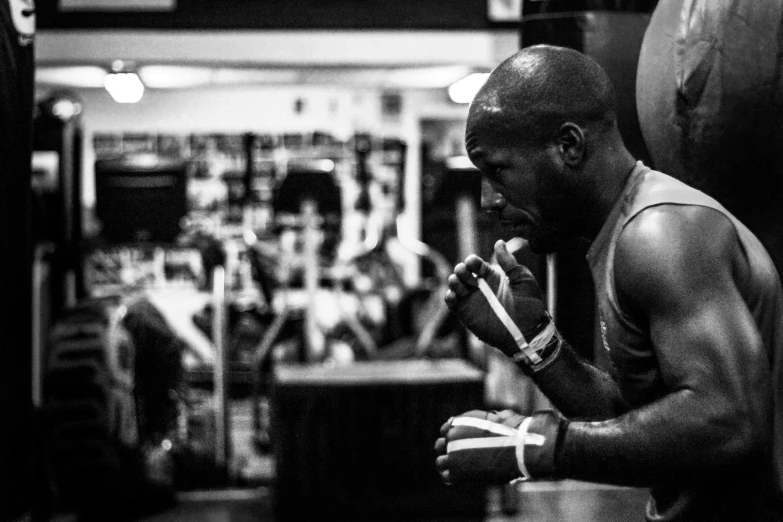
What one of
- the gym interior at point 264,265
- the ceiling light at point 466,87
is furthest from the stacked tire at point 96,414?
the ceiling light at point 466,87

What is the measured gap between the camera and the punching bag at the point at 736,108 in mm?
1797

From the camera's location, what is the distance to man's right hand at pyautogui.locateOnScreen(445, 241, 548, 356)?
5.02 ft

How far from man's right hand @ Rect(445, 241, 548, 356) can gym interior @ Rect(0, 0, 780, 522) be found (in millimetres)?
774

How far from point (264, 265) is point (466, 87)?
270 cm

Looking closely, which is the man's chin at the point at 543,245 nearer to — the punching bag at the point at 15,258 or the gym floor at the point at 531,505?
the punching bag at the point at 15,258

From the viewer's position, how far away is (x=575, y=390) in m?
1.61

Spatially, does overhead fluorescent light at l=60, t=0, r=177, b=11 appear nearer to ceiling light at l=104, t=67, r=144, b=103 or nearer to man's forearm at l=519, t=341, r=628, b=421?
ceiling light at l=104, t=67, r=144, b=103

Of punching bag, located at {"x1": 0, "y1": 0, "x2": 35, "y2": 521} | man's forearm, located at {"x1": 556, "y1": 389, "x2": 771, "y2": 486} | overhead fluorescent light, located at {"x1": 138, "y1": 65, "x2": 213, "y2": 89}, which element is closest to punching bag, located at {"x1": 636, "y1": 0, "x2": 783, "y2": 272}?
man's forearm, located at {"x1": 556, "y1": 389, "x2": 771, "y2": 486}

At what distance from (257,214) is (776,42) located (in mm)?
7520

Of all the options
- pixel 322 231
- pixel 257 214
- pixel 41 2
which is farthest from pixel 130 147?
pixel 41 2

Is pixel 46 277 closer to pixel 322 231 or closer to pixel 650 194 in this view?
pixel 322 231

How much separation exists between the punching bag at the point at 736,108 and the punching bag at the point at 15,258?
149cm

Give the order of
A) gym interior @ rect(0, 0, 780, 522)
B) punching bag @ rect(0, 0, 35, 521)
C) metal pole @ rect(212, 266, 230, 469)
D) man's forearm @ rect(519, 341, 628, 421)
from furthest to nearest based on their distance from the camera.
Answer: metal pole @ rect(212, 266, 230, 469) → gym interior @ rect(0, 0, 780, 522) → punching bag @ rect(0, 0, 35, 521) → man's forearm @ rect(519, 341, 628, 421)

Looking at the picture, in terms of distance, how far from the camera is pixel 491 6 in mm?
6438
